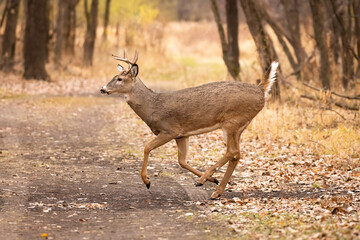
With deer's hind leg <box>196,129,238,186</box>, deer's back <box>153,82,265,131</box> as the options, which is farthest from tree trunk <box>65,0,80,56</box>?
deer's hind leg <box>196,129,238,186</box>

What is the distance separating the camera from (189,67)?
38.9 meters

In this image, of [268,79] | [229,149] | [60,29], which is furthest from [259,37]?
[60,29]

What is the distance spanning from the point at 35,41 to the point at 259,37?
494 inches

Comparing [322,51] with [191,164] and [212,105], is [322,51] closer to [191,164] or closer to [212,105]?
[191,164]

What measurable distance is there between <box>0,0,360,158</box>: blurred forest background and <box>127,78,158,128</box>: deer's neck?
11.0 ft

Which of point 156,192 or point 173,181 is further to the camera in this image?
point 173,181

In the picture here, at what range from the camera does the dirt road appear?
25.4 ft

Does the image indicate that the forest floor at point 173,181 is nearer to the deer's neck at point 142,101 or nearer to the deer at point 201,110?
the deer at point 201,110

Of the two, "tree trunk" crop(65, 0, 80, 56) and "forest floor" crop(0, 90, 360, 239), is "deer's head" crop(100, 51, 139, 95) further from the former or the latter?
"tree trunk" crop(65, 0, 80, 56)

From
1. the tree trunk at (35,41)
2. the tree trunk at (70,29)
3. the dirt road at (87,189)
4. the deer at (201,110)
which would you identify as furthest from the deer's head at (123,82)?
the tree trunk at (70,29)

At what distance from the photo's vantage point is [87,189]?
33.0ft

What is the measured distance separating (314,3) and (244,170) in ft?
30.1

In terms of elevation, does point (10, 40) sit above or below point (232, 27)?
below

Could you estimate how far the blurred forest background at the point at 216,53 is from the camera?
17125 millimetres
